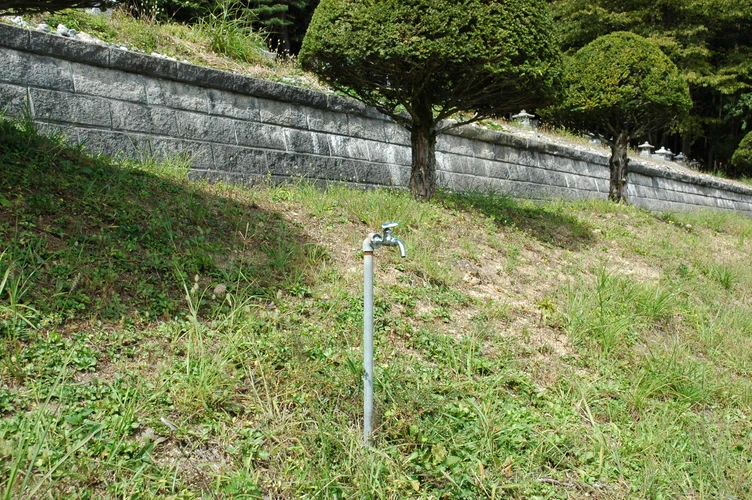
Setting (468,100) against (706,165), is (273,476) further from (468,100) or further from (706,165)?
(706,165)

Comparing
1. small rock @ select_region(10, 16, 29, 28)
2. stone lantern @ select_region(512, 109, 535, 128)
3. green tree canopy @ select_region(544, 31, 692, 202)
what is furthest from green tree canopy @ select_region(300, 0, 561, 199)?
stone lantern @ select_region(512, 109, 535, 128)

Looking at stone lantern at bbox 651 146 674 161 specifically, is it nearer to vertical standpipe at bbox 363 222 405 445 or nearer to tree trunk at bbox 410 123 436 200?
tree trunk at bbox 410 123 436 200

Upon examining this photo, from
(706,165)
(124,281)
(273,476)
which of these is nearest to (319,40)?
(124,281)

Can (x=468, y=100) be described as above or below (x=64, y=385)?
above

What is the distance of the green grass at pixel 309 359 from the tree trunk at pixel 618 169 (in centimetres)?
469

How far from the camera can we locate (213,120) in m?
6.16

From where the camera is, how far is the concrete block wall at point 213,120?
5.20m

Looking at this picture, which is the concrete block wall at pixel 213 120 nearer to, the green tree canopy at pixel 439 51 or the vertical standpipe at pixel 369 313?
the green tree canopy at pixel 439 51

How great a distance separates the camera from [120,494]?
2.09 m

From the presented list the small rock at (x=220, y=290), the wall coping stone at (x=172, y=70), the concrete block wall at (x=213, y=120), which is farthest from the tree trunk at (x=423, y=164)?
the small rock at (x=220, y=290)

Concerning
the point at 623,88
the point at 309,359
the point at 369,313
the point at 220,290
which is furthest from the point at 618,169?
the point at 369,313

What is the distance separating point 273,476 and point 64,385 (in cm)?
91

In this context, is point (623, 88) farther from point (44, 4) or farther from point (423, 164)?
point (44, 4)

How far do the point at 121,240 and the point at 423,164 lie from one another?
11.0 feet
